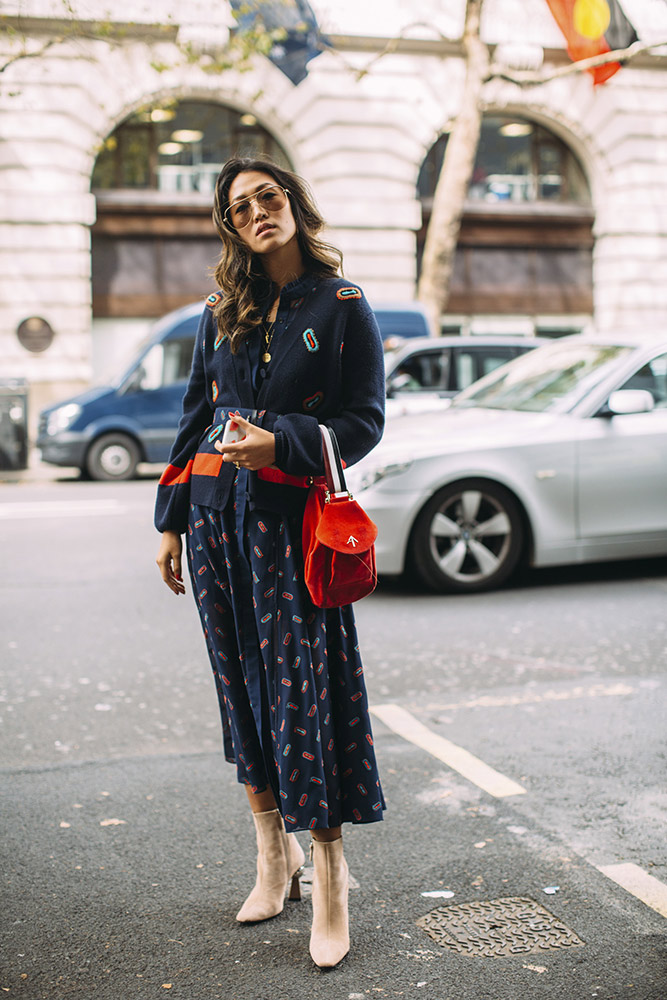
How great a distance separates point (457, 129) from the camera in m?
17.8

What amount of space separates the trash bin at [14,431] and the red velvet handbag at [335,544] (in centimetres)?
1301

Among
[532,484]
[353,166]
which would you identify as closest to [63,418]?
[532,484]

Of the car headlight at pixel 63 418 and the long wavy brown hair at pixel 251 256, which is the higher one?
the long wavy brown hair at pixel 251 256

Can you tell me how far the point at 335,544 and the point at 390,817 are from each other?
134 centimetres

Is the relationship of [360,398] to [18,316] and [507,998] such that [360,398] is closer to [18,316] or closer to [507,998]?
[507,998]

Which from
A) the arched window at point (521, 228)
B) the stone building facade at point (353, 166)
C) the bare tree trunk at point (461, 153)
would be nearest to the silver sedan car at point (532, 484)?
the bare tree trunk at point (461, 153)

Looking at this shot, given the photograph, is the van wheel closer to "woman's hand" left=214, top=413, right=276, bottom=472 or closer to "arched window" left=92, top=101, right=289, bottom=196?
"arched window" left=92, top=101, right=289, bottom=196

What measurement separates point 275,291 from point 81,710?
2.60m

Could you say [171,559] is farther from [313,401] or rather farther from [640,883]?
[640,883]

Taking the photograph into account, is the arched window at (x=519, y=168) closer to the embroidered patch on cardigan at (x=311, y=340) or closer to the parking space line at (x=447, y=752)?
the parking space line at (x=447, y=752)

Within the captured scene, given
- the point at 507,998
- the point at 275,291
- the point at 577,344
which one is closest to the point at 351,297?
the point at 275,291

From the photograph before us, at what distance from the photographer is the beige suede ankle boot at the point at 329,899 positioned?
268 cm

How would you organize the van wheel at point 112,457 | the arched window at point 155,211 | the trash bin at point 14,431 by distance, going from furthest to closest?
the arched window at point 155,211 → the trash bin at point 14,431 → the van wheel at point 112,457

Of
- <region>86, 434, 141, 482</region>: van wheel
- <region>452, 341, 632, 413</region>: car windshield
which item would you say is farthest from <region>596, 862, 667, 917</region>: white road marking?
<region>86, 434, 141, 482</region>: van wheel
